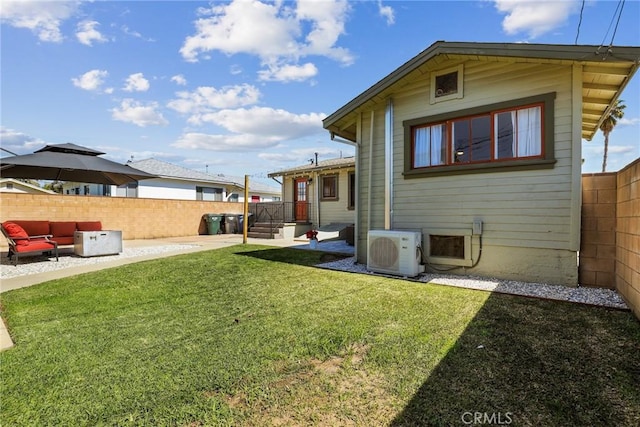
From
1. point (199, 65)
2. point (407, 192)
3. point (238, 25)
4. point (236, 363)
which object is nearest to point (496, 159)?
point (407, 192)

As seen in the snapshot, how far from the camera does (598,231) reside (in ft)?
16.6

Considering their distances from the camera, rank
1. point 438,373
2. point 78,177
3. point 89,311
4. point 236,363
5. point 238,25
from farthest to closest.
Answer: point 78,177, point 238,25, point 89,311, point 236,363, point 438,373

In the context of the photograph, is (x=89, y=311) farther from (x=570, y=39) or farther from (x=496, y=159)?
(x=570, y=39)

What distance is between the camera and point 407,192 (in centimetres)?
704

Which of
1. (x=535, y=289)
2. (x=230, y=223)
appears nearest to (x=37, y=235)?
(x=230, y=223)

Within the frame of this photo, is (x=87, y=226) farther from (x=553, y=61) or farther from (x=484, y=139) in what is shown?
(x=553, y=61)

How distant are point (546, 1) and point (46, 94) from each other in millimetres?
16395

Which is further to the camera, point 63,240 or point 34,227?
point 63,240

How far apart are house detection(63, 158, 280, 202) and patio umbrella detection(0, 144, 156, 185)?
10225mm

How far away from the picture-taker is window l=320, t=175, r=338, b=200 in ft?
47.0

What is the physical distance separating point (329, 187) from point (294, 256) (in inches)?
258

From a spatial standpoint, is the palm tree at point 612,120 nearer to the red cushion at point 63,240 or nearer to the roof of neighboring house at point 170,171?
the roof of neighboring house at point 170,171

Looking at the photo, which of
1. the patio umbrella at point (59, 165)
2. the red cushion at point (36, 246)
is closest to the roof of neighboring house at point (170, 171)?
the patio umbrella at point (59, 165)

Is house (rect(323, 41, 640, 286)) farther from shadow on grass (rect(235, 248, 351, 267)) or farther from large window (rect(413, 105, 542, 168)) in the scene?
shadow on grass (rect(235, 248, 351, 267))
